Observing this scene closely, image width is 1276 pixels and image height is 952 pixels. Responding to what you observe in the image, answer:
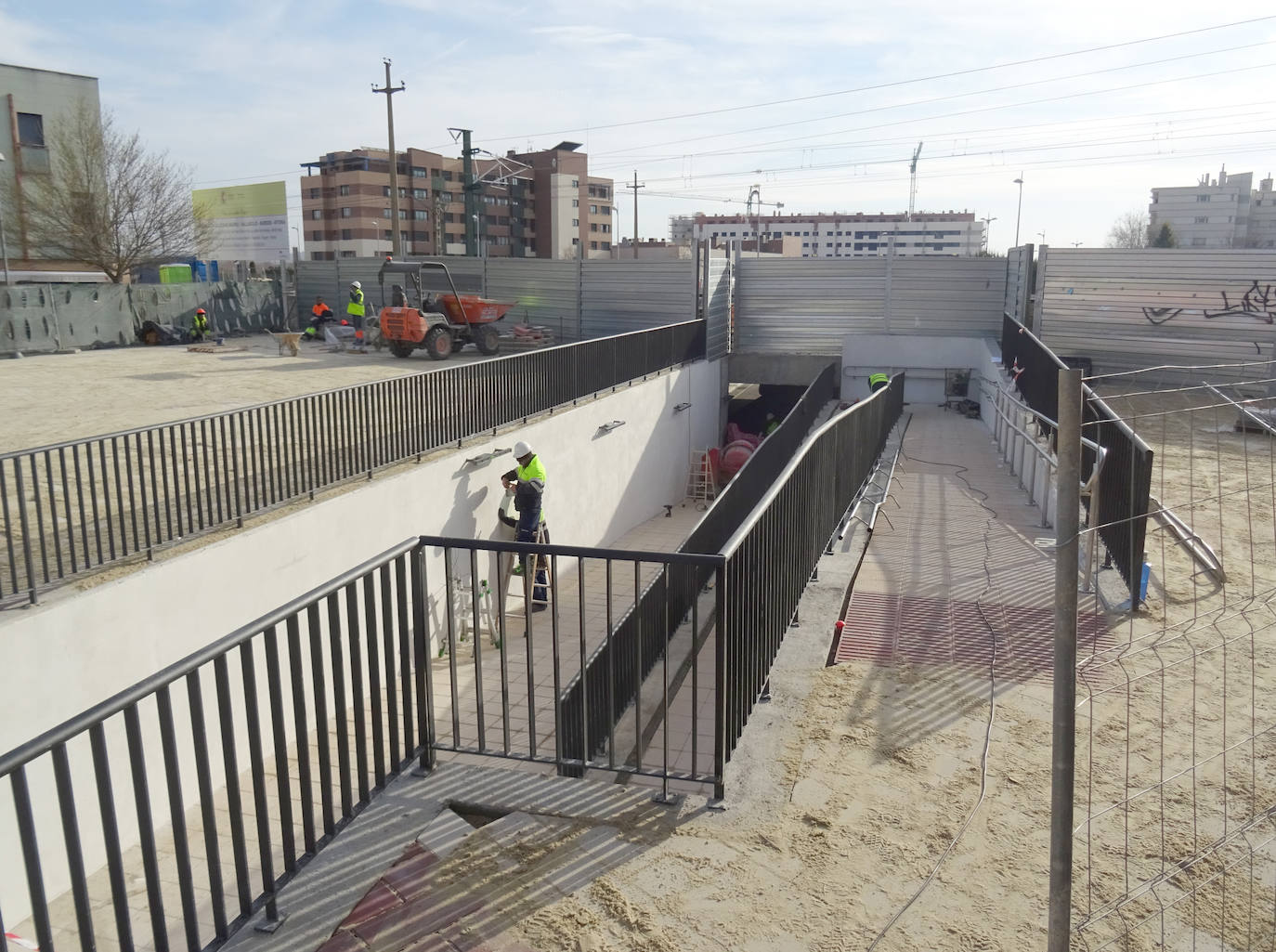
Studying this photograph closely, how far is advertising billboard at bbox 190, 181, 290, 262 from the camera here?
5069cm

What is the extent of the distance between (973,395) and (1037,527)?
13779mm

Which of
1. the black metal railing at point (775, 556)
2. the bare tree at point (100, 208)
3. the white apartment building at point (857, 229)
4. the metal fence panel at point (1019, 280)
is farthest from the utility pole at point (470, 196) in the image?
the white apartment building at point (857, 229)

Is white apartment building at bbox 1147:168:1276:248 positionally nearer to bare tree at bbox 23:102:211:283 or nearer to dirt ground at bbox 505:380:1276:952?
bare tree at bbox 23:102:211:283

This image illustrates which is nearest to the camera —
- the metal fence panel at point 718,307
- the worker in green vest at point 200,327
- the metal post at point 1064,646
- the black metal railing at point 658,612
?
the metal post at point 1064,646

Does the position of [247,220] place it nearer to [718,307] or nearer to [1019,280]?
[718,307]

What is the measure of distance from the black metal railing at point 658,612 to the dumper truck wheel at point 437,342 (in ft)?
29.7

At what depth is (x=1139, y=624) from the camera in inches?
249

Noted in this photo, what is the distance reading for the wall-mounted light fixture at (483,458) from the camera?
1201 centimetres

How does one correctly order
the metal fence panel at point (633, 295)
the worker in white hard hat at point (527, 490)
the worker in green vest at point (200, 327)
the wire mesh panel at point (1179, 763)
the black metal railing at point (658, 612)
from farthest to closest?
the worker in green vest at point (200, 327), the metal fence panel at point (633, 295), the worker in white hard hat at point (527, 490), the black metal railing at point (658, 612), the wire mesh panel at point (1179, 763)

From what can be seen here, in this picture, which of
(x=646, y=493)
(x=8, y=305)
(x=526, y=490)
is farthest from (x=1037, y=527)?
(x=8, y=305)

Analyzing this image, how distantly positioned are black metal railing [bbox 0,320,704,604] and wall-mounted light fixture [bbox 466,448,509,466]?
32 cm

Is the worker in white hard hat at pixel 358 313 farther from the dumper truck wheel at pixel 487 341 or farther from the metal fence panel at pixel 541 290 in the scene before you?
the metal fence panel at pixel 541 290

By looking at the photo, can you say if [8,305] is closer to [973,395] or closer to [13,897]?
[13,897]

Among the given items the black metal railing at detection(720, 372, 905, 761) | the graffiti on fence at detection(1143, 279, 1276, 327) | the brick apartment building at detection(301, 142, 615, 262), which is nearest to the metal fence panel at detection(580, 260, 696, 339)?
the graffiti on fence at detection(1143, 279, 1276, 327)
